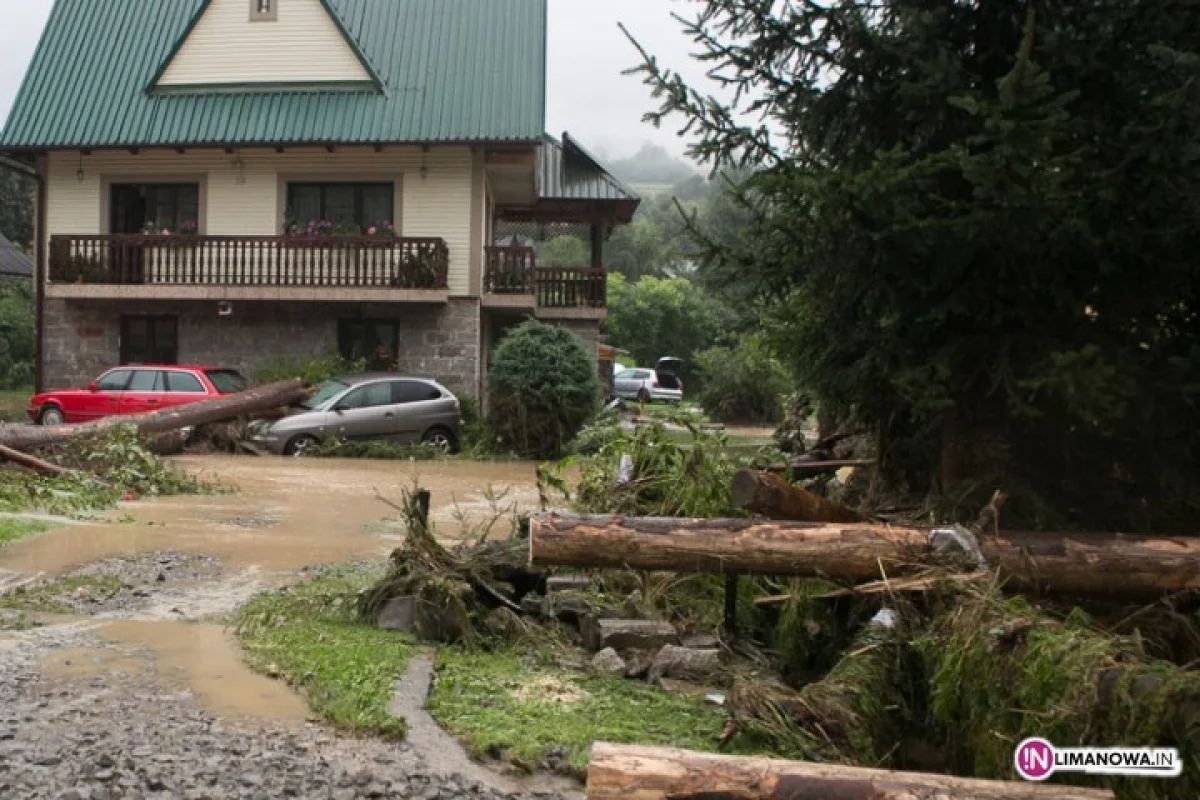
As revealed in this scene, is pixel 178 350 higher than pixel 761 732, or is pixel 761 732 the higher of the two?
pixel 178 350

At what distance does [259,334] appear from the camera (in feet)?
84.6

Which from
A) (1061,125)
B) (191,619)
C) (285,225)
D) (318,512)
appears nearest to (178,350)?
(285,225)

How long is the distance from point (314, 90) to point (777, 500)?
874 inches

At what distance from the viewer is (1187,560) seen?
5.75m

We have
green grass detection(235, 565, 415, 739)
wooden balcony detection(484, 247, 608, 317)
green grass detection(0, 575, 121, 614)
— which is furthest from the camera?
wooden balcony detection(484, 247, 608, 317)

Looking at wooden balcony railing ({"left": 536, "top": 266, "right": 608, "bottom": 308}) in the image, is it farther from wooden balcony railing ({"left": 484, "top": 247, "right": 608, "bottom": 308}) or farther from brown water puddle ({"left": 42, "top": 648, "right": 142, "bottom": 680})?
brown water puddle ({"left": 42, "top": 648, "right": 142, "bottom": 680})

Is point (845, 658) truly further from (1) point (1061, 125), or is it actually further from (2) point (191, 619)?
(2) point (191, 619)

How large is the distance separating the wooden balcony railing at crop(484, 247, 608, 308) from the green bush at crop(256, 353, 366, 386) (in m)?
3.59

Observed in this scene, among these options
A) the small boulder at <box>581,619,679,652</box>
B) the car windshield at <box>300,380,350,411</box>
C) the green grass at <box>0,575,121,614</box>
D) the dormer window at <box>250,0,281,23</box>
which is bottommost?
the green grass at <box>0,575,121,614</box>

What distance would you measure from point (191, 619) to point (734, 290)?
4.16 m

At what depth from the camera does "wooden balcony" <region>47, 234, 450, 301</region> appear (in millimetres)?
24484

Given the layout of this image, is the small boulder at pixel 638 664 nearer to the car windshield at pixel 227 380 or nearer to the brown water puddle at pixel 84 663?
the brown water puddle at pixel 84 663

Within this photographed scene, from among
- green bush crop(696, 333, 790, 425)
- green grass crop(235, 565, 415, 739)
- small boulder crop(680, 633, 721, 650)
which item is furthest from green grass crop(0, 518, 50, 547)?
green bush crop(696, 333, 790, 425)

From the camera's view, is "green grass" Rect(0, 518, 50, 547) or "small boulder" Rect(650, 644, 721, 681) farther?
"green grass" Rect(0, 518, 50, 547)
